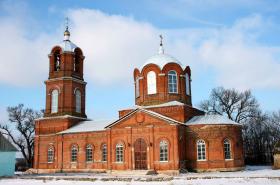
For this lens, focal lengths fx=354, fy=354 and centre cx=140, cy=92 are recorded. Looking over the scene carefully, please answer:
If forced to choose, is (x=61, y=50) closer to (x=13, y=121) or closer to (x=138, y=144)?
(x=138, y=144)

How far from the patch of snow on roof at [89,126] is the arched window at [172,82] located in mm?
7375

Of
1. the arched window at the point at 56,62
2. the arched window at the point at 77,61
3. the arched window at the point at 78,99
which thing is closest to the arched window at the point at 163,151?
the arched window at the point at 78,99

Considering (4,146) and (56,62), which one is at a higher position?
(56,62)

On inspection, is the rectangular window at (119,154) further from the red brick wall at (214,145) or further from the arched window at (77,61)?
the arched window at (77,61)

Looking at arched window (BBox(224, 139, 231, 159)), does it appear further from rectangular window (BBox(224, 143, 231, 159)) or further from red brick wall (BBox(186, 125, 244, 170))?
red brick wall (BBox(186, 125, 244, 170))

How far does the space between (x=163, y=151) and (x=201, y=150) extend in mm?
3134

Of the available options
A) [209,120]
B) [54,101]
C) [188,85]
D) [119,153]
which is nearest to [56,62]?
[54,101]

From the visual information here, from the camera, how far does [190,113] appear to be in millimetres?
31391

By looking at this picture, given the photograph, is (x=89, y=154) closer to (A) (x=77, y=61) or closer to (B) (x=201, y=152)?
(A) (x=77, y=61)

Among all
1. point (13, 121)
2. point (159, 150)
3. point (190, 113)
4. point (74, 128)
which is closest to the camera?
point (159, 150)

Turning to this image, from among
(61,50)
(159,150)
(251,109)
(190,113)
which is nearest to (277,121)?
(251,109)

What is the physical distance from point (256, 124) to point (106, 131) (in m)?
26.6

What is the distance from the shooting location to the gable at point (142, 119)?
28.9m

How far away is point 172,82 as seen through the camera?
107ft
